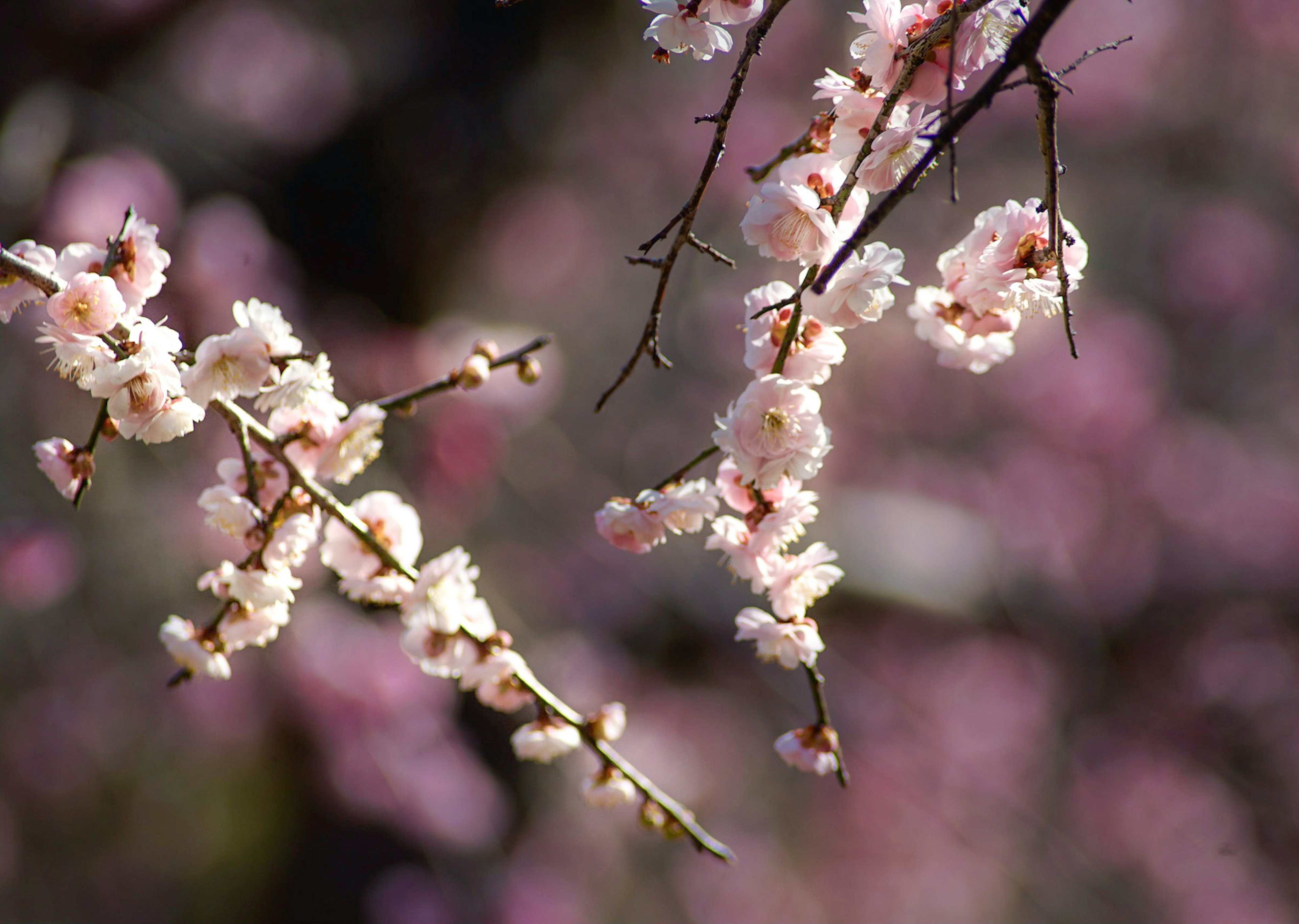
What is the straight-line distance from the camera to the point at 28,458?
231 cm

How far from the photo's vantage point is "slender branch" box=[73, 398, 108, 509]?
0.66 meters

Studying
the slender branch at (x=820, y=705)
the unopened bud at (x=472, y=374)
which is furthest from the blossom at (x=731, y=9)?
the slender branch at (x=820, y=705)

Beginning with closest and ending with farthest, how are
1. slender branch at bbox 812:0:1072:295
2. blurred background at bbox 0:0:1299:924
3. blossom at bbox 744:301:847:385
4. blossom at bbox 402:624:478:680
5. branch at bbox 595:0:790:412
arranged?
1. slender branch at bbox 812:0:1072:295
2. branch at bbox 595:0:790:412
3. blossom at bbox 744:301:847:385
4. blossom at bbox 402:624:478:680
5. blurred background at bbox 0:0:1299:924

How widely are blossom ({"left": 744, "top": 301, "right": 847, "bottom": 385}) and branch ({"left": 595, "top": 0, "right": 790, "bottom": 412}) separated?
0.08 meters

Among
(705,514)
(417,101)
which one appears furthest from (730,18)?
(417,101)

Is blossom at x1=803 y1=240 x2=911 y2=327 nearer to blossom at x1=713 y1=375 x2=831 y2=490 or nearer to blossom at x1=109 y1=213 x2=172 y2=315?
blossom at x1=713 y1=375 x2=831 y2=490

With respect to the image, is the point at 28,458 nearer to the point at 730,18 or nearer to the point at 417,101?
the point at 417,101

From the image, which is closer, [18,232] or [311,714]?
[18,232]

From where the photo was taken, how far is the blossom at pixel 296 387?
67 cm

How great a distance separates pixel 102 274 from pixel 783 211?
58 cm

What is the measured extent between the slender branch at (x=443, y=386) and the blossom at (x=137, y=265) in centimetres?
20

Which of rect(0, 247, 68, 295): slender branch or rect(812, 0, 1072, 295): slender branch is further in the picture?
rect(0, 247, 68, 295): slender branch

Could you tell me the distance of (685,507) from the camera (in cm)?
73

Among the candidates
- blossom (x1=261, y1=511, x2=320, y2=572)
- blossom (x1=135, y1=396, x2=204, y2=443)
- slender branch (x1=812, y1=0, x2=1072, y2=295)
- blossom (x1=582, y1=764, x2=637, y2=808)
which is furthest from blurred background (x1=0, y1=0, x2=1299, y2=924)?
slender branch (x1=812, y1=0, x2=1072, y2=295)
